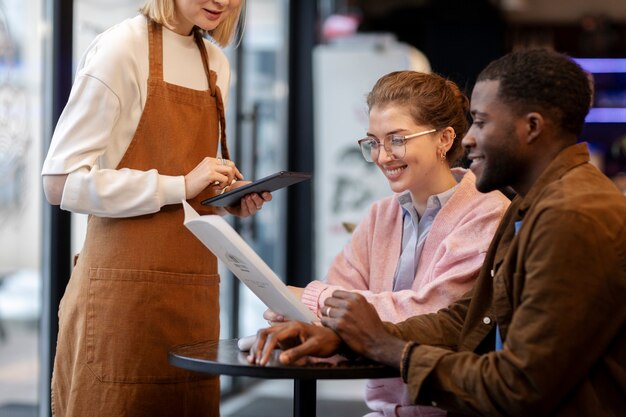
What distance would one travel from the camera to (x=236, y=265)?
2.10 metres

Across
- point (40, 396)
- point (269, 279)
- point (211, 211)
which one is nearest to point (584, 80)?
point (269, 279)

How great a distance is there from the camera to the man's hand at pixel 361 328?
1.92 m

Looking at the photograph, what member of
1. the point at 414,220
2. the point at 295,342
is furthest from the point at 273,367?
the point at 414,220

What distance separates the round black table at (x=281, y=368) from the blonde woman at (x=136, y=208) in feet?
0.79

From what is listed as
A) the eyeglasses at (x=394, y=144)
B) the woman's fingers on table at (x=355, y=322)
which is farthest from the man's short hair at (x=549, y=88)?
the eyeglasses at (x=394, y=144)

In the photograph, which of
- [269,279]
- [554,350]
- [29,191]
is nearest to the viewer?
[554,350]

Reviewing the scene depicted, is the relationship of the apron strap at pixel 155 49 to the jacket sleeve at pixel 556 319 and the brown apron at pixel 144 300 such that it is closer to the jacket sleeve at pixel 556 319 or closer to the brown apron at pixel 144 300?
the brown apron at pixel 144 300

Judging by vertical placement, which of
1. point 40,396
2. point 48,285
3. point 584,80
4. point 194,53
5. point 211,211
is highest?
point 194,53

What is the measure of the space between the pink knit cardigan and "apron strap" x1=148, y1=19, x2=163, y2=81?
24.7 inches

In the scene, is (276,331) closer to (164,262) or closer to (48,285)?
(164,262)

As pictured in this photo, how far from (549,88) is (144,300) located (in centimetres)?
105

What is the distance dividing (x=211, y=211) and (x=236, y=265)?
427 millimetres

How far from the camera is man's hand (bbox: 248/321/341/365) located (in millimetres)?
1928

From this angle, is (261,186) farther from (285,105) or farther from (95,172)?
(285,105)
